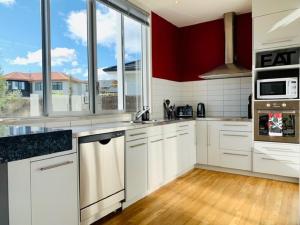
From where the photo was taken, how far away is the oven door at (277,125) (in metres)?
2.97

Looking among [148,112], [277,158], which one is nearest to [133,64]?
[148,112]

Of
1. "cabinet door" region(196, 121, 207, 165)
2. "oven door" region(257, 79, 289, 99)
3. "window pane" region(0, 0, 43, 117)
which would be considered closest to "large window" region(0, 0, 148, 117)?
"window pane" region(0, 0, 43, 117)

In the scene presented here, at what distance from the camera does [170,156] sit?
3.05 metres

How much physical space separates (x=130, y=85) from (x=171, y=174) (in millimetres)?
1438

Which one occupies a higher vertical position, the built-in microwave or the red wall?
the red wall

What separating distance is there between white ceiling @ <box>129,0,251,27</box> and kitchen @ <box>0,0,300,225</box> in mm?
32

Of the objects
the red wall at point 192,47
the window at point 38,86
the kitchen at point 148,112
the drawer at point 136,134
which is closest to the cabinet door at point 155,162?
the kitchen at point 148,112

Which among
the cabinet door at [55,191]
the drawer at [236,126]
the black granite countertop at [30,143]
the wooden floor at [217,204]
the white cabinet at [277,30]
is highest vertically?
the white cabinet at [277,30]

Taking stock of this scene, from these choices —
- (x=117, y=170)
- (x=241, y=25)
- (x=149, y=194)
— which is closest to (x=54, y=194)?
(x=117, y=170)

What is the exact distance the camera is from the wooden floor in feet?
6.80

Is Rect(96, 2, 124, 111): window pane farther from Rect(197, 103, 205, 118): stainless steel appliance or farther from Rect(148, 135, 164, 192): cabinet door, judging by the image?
Rect(197, 103, 205, 118): stainless steel appliance

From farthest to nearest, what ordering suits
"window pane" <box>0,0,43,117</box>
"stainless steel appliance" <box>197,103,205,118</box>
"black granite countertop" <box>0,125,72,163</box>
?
1. "stainless steel appliance" <box>197,103,205,118</box>
2. "window pane" <box>0,0,43,117</box>
3. "black granite countertop" <box>0,125,72,163</box>

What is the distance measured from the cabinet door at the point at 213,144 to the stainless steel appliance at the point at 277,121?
0.58 metres

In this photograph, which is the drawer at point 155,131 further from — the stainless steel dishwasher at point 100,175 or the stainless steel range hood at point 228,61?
the stainless steel range hood at point 228,61
